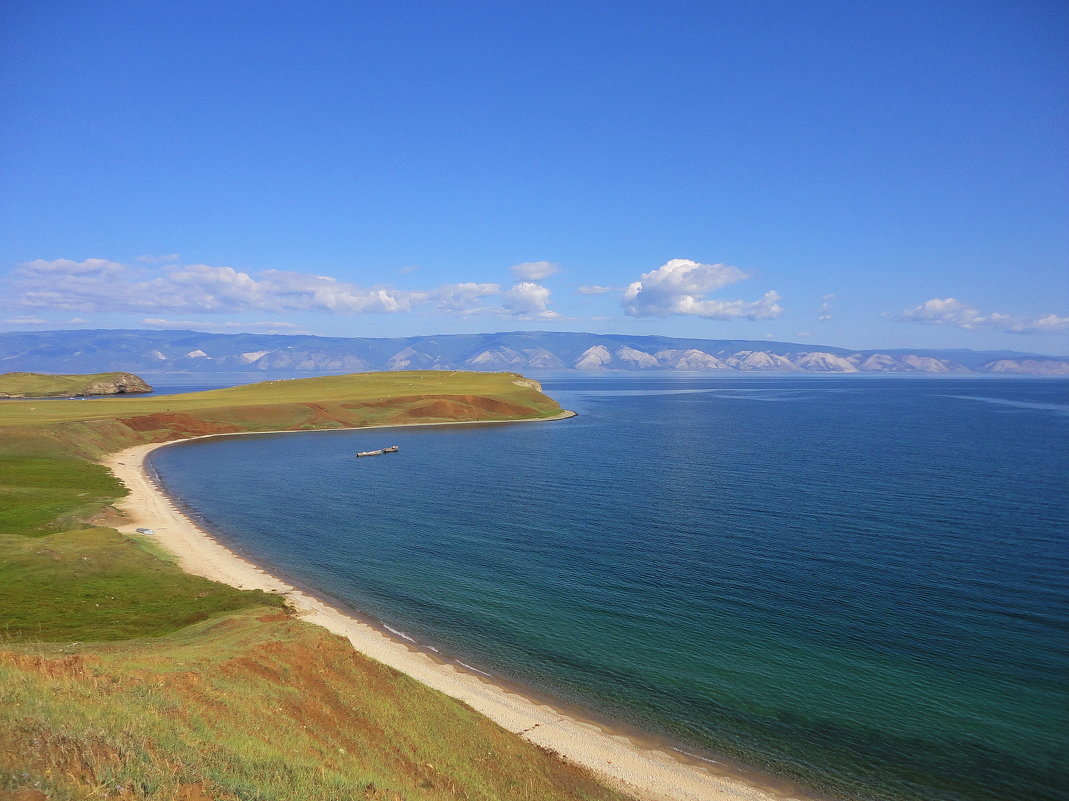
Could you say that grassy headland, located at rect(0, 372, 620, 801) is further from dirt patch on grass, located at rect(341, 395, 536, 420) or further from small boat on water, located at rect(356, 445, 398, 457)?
dirt patch on grass, located at rect(341, 395, 536, 420)

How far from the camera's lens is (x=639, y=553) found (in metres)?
50.5

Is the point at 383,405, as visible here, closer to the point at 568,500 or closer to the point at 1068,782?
the point at 568,500

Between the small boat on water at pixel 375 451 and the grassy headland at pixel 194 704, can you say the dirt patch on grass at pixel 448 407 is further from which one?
the grassy headland at pixel 194 704

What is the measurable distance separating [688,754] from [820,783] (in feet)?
17.1

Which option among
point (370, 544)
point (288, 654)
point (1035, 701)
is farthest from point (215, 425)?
point (1035, 701)

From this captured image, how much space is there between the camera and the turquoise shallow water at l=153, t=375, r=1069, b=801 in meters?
27.3

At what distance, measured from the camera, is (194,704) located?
18438 millimetres

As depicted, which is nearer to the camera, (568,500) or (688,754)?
(688,754)

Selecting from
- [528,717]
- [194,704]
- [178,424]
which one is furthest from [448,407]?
[194,704]

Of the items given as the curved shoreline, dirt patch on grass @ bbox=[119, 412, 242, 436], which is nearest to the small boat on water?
dirt patch on grass @ bbox=[119, 412, 242, 436]

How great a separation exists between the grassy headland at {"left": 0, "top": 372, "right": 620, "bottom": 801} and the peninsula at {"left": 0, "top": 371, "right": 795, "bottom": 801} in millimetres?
72

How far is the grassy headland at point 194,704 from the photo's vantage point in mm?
13430

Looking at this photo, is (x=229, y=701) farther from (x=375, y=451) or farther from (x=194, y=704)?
(x=375, y=451)

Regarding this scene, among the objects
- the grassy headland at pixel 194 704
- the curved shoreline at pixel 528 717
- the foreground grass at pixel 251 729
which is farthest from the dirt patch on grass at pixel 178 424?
the foreground grass at pixel 251 729
